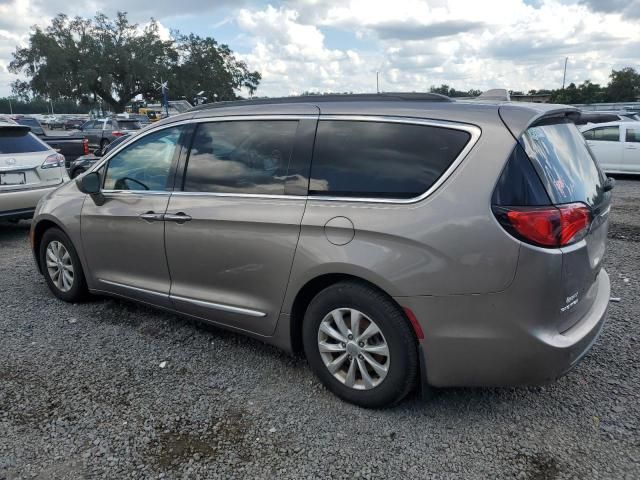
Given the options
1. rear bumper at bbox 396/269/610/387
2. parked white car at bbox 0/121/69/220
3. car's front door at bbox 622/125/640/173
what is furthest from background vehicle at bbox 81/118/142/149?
rear bumper at bbox 396/269/610/387

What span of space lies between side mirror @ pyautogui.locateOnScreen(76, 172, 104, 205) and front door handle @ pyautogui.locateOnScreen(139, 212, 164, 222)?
61 centimetres

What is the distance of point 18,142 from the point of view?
295 inches

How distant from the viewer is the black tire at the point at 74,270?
15.1ft

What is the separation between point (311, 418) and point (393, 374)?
543 millimetres

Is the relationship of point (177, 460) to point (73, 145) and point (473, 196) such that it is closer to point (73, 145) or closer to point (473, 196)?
point (473, 196)

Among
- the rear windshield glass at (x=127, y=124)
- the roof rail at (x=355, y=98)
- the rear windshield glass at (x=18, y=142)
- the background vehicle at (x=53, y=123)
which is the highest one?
the roof rail at (x=355, y=98)

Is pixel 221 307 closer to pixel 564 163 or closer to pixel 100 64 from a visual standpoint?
pixel 564 163

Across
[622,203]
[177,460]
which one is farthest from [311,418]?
[622,203]

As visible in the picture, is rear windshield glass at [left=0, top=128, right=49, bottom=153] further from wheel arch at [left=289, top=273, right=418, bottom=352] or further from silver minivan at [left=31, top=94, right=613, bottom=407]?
wheel arch at [left=289, top=273, right=418, bottom=352]

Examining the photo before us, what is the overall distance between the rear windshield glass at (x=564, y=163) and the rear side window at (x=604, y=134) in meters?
12.1

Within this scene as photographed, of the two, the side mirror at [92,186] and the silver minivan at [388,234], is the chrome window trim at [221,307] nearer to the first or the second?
the silver minivan at [388,234]

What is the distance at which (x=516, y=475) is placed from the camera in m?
2.46

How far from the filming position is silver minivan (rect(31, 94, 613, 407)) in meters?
2.51

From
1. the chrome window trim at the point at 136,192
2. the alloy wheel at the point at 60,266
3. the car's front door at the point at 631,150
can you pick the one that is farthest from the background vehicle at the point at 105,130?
the chrome window trim at the point at 136,192
